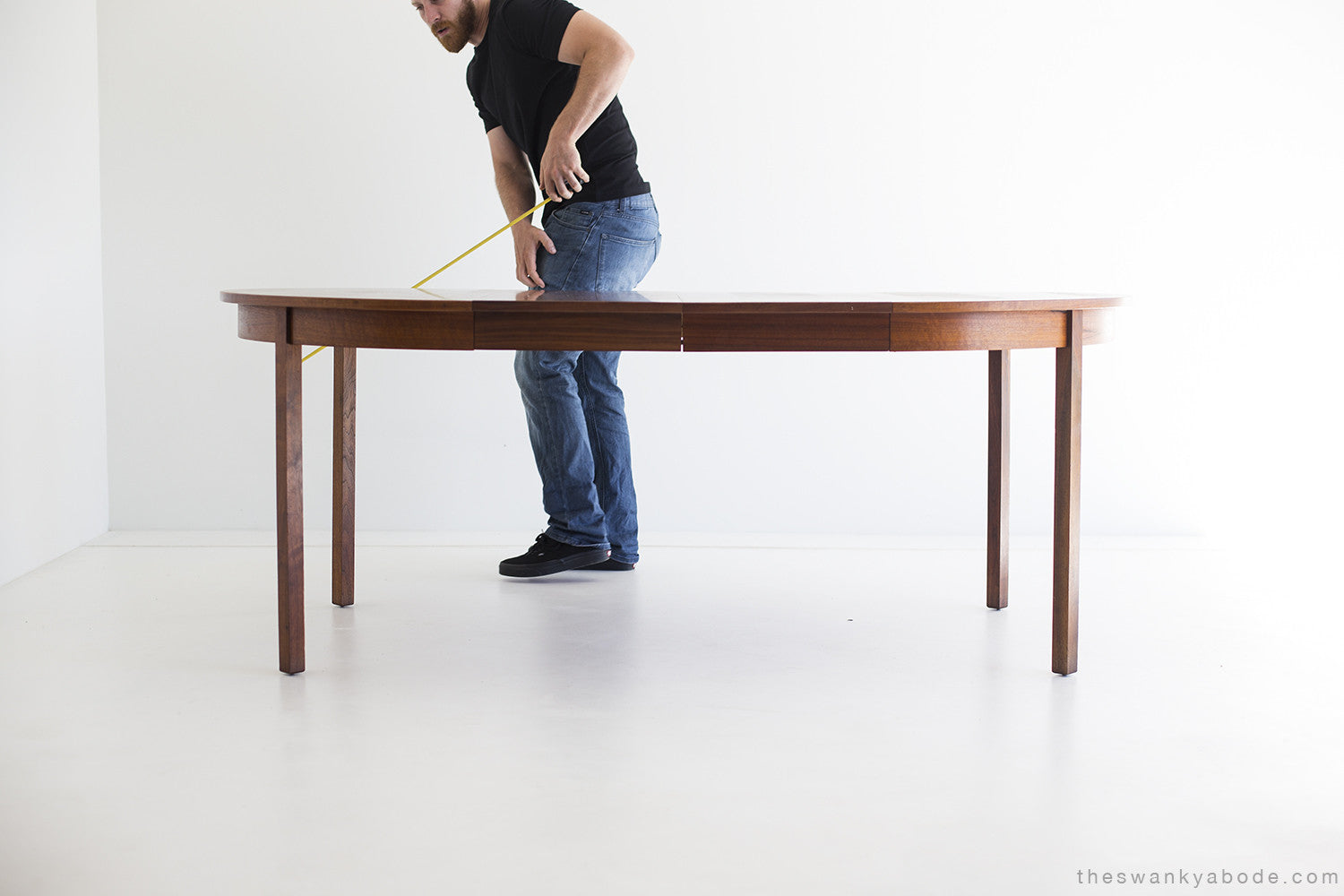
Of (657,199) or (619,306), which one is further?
(657,199)

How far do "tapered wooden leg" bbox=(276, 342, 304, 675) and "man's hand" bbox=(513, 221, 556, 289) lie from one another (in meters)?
0.73

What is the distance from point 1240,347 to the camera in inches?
139

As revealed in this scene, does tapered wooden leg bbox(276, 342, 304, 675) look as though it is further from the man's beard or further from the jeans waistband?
the man's beard

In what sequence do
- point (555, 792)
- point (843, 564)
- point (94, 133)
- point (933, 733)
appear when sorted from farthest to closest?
1. point (94, 133)
2. point (843, 564)
3. point (933, 733)
4. point (555, 792)

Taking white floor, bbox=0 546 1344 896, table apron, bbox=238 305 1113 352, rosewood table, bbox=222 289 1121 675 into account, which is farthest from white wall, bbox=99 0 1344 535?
table apron, bbox=238 305 1113 352

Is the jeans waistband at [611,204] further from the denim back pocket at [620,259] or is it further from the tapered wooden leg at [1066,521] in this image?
the tapered wooden leg at [1066,521]

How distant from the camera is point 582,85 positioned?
2.49 meters

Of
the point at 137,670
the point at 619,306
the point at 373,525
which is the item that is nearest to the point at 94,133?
the point at 373,525

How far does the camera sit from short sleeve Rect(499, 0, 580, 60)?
257 centimetres

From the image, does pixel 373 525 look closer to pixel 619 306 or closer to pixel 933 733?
pixel 619 306

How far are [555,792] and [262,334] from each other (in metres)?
0.96

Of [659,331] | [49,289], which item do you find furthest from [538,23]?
[49,289]

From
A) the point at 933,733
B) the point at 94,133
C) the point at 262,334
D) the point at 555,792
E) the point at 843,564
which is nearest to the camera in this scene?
the point at 555,792

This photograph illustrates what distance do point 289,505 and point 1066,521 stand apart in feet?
4.39
